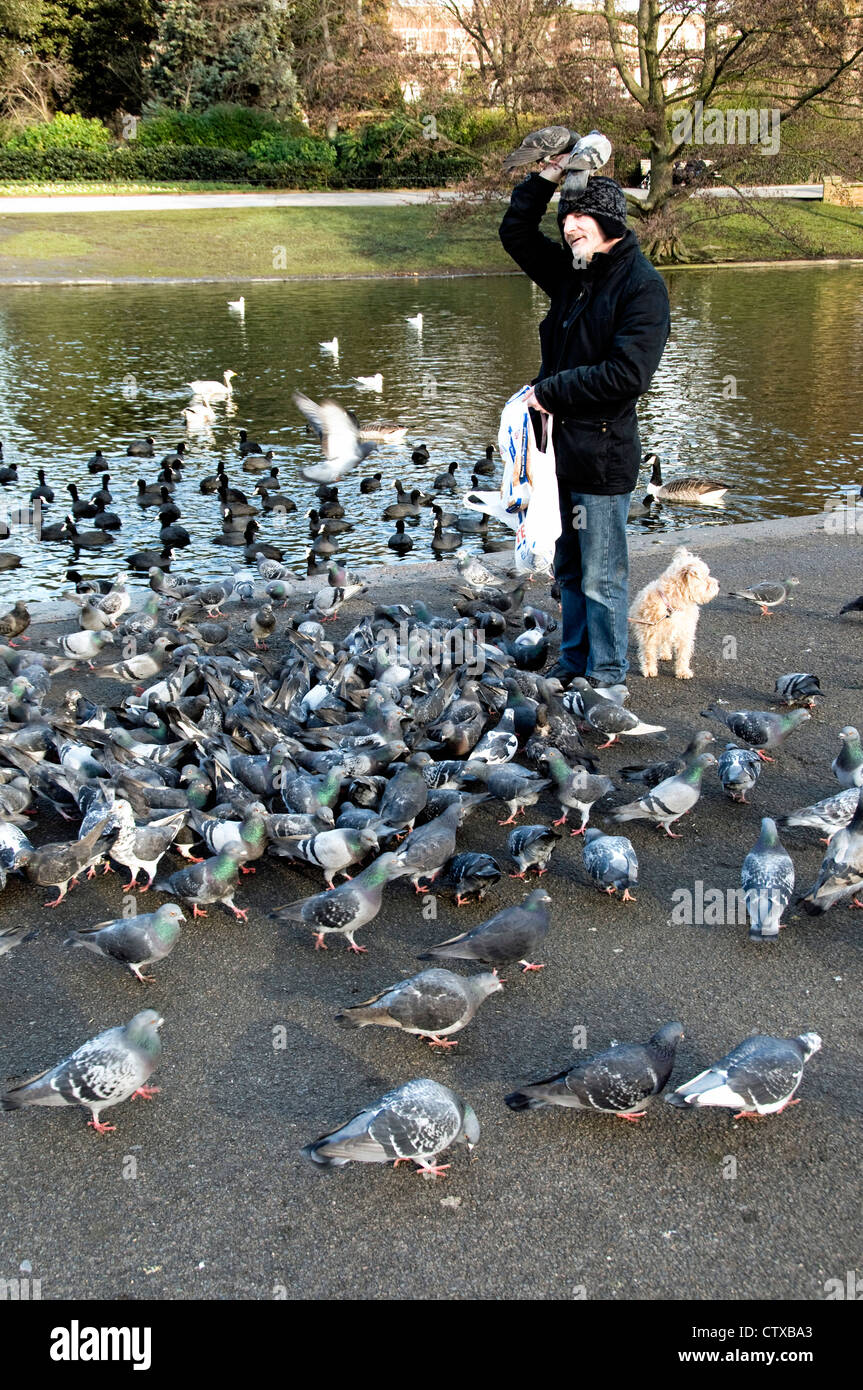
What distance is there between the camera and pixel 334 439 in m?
12.1

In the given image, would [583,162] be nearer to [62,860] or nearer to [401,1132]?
[62,860]

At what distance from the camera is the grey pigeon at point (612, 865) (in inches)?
204

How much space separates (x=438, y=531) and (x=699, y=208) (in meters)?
33.7

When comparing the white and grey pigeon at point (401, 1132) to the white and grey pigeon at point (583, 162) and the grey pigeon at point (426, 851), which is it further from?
the white and grey pigeon at point (583, 162)

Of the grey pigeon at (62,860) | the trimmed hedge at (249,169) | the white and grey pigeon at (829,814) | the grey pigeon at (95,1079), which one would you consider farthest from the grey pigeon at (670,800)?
the trimmed hedge at (249,169)

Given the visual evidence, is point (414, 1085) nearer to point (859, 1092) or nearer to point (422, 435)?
point (859, 1092)

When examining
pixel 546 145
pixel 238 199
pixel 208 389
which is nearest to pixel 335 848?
pixel 546 145

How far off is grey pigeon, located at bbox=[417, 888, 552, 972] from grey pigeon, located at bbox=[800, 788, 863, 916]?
Answer: 1.27 metres

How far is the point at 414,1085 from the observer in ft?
12.3

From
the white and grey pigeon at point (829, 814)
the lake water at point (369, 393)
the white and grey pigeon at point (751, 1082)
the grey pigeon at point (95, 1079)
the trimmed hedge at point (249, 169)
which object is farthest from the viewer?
the trimmed hedge at point (249, 169)

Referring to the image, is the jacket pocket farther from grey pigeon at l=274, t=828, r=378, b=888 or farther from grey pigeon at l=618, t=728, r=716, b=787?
grey pigeon at l=274, t=828, r=378, b=888

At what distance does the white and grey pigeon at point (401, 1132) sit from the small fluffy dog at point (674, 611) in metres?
4.38
